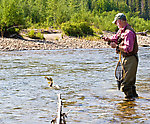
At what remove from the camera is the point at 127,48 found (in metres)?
7.20

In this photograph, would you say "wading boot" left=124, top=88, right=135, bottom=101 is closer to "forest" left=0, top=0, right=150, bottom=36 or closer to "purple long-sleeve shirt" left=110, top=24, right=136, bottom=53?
"purple long-sleeve shirt" left=110, top=24, right=136, bottom=53

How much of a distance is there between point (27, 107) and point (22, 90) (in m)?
2.17

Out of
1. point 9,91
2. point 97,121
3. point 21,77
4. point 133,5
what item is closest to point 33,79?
point 21,77

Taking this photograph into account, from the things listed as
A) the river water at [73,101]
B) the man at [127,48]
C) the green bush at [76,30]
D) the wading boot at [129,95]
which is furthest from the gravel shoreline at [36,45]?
the man at [127,48]

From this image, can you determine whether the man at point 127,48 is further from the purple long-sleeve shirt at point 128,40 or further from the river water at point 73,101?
the river water at point 73,101

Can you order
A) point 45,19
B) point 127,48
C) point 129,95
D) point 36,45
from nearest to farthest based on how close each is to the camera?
point 127,48 < point 129,95 < point 36,45 < point 45,19

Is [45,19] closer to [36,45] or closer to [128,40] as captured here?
[36,45]

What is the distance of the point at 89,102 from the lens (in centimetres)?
768

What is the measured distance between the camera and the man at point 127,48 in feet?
23.7

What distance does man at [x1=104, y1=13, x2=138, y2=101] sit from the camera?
7.23 metres

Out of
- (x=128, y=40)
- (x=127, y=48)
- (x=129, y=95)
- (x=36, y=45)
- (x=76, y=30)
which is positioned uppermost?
(x=128, y=40)

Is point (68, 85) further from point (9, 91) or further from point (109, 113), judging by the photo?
point (109, 113)

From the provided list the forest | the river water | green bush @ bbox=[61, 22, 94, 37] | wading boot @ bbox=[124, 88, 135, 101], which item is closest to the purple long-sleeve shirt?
wading boot @ bbox=[124, 88, 135, 101]

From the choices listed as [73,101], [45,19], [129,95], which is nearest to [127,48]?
[129,95]
